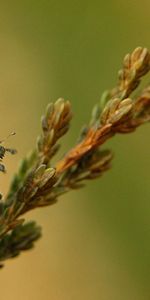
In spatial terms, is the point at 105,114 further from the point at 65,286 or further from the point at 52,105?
the point at 65,286

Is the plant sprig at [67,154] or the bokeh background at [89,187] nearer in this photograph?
the plant sprig at [67,154]

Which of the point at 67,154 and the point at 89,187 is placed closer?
the point at 67,154

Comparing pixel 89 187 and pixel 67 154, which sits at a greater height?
pixel 89 187

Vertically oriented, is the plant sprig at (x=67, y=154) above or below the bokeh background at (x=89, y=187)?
below

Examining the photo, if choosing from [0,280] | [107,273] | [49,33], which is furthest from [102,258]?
[49,33]

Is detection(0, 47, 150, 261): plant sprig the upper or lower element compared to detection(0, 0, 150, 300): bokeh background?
lower

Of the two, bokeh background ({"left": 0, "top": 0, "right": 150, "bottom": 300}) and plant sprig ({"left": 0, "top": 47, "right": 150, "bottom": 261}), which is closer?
plant sprig ({"left": 0, "top": 47, "right": 150, "bottom": 261})

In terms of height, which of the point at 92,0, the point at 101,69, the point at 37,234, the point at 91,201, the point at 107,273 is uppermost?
the point at 92,0

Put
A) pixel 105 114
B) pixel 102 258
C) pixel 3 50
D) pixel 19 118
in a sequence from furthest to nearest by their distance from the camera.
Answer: pixel 102 258 → pixel 3 50 → pixel 19 118 → pixel 105 114
